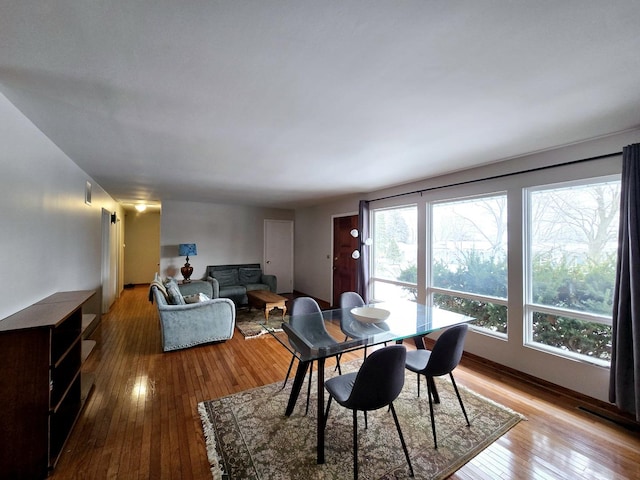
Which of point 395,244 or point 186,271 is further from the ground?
point 395,244

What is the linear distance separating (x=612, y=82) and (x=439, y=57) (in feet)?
3.72

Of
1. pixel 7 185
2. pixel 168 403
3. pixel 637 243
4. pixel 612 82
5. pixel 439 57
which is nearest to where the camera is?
pixel 439 57

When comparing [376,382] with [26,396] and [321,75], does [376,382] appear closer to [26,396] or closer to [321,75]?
[321,75]

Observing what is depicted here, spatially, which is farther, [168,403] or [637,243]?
[168,403]

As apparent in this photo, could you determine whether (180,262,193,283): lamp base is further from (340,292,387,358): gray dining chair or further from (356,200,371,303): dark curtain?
(340,292,387,358): gray dining chair

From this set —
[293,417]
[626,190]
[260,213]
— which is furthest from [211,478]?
[260,213]

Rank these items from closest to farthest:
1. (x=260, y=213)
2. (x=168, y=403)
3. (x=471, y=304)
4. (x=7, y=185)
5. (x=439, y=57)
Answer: (x=439, y=57) → (x=7, y=185) → (x=168, y=403) → (x=471, y=304) → (x=260, y=213)

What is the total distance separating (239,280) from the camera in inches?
244

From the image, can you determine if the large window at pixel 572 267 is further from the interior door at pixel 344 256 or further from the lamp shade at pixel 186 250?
the lamp shade at pixel 186 250

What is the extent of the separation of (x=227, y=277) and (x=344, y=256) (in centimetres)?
285

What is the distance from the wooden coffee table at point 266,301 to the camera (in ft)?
14.9

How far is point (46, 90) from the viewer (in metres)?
1.58

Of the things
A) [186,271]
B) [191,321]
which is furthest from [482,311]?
[186,271]

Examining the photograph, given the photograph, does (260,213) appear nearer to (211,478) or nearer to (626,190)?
(211,478)
